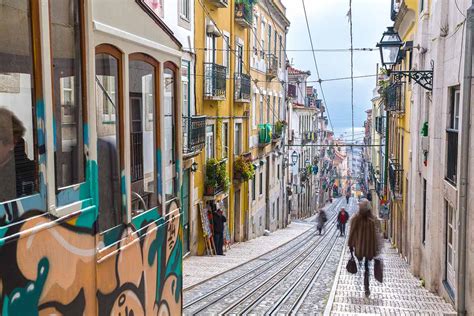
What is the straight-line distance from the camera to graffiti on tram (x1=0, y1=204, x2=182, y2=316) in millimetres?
2527

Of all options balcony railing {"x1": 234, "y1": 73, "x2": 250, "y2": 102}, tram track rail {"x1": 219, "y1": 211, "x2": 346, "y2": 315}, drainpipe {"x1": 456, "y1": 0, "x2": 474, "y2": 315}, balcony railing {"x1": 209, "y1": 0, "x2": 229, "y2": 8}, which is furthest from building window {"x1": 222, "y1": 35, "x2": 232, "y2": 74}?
drainpipe {"x1": 456, "y1": 0, "x2": 474, "y2": 315}

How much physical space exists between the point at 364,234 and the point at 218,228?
346 inches

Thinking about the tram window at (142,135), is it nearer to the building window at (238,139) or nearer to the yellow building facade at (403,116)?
the yellow building facade at (403,116)

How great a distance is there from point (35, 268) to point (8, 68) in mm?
900

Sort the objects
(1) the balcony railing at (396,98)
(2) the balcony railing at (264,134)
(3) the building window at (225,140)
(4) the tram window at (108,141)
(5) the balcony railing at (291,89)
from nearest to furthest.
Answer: (4) the tram window at (108,141), (3) the building window at (225,140), (1) the balcony railing at (396,98), (2) the balcony railing at (264,134), (5) the balcony railing at (291,89)

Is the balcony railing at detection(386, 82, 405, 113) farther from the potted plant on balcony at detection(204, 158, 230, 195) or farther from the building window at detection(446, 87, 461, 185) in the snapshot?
the building window at detection(446, 87, 461, 185)

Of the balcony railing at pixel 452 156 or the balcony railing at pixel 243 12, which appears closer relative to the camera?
the balcony railing at pixel 452 156

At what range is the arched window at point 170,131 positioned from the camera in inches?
204

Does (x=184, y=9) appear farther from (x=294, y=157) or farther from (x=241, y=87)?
(x=294, y=157)

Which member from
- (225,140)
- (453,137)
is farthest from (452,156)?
(225,140)

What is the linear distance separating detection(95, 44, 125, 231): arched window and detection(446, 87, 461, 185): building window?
27.4 ft

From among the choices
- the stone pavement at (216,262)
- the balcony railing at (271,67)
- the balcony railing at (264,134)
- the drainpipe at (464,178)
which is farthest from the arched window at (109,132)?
the balcony railing at (271,67)

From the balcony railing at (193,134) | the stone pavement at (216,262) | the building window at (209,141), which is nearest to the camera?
the stone pavement at (216,262)

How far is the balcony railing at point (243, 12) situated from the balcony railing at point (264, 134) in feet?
21.1
